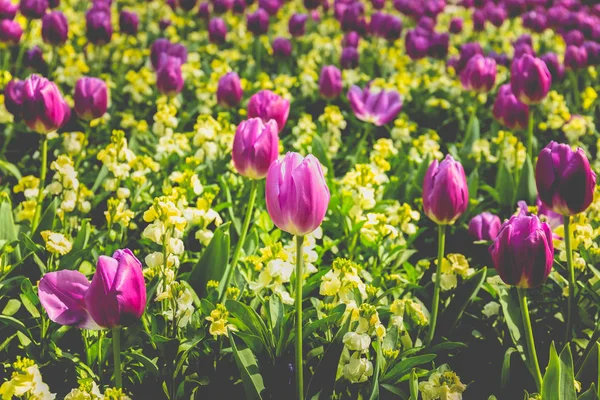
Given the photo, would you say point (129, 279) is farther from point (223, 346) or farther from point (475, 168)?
point (475, 168)

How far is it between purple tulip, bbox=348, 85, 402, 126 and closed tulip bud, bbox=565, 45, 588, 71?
1.90 metres

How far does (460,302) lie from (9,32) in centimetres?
339

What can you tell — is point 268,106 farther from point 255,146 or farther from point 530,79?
point 530,79

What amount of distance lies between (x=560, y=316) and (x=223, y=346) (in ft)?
4.38

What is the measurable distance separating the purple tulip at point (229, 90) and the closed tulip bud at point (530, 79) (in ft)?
4.47

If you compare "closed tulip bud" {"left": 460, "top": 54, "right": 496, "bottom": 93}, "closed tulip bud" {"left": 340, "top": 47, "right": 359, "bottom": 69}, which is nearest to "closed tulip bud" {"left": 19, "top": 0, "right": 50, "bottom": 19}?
"closed tulip bud" {"left": 340, "top": 47, "right": 359, "bottom": 69}

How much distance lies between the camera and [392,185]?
3580mm

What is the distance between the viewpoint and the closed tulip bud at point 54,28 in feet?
Result: 13.9

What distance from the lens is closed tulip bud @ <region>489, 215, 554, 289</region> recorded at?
2.01m

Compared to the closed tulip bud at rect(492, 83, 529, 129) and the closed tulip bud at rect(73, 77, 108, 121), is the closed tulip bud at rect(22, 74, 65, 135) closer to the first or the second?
the closed tulip bud at rect(73, 77, 108, 121)

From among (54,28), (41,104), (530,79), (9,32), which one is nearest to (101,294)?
(41,104)

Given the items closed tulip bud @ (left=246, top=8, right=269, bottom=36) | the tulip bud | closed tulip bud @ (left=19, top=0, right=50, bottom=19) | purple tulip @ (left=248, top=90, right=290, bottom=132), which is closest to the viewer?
the tulip bud

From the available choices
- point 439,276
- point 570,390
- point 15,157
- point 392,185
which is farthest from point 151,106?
point 570,390

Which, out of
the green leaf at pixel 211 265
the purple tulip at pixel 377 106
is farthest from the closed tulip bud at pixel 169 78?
the green leaf at pixel 211 265
